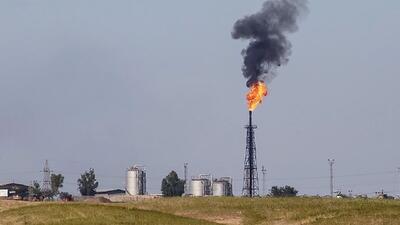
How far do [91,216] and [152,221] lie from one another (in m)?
8.29

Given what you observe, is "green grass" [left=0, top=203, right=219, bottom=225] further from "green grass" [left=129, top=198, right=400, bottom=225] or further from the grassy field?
"green grass" [left=129, top=198, right=400, bottom=225]

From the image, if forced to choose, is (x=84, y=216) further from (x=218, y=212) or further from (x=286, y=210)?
(x=286, y=210)

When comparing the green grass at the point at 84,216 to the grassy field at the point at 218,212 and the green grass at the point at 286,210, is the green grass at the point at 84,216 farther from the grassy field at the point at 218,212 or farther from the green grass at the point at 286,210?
the green grass at the point at 286,210

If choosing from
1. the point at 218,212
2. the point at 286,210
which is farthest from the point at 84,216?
the point at 286,210

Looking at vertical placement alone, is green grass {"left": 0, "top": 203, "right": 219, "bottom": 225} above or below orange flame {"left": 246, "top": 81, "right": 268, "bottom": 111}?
below

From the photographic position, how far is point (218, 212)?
8350 cm

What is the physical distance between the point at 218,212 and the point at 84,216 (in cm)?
1377

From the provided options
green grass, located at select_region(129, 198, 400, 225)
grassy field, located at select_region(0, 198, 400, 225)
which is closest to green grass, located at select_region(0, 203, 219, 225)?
grassy field, located at select_region(0, 198, 400, 225)

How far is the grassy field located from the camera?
244 feet

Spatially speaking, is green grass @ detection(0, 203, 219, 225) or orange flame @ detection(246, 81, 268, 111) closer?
green grass @ detection(0, 203, 219, 225)

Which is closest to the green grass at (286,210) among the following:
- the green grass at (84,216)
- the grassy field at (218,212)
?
the grassy field at (218,212)

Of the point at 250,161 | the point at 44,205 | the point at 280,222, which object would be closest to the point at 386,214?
the point at 280,222

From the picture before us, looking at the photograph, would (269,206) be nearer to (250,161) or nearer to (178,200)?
(178,200)

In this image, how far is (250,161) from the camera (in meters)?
150
